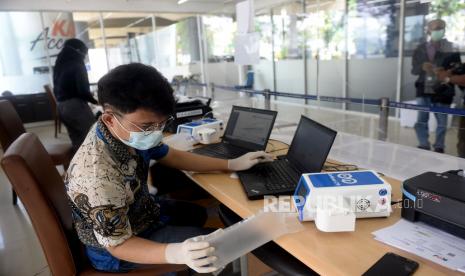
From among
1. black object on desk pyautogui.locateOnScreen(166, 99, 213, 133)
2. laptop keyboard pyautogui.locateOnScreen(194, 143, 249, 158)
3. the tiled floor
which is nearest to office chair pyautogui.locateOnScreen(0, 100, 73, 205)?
the tiled floor

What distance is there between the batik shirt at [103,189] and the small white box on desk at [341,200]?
51 cm

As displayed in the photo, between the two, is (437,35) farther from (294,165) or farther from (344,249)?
(344,249)

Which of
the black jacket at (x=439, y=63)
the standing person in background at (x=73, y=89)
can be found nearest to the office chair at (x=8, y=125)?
the standing person in background at (x=73, y=89)

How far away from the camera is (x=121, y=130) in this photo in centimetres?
102

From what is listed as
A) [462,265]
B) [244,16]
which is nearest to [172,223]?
[462,265]

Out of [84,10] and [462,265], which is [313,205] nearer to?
[462,265]

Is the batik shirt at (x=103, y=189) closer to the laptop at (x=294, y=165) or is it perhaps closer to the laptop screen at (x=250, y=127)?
the laptop at (x=294, y=165)

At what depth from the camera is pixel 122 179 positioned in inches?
38.5

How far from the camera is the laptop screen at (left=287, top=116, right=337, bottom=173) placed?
1.16 metres

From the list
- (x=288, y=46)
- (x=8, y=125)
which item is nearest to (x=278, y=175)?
(x=8, y=125)

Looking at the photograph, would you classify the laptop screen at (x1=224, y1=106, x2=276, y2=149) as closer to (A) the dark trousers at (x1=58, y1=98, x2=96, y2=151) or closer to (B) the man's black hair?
(B) the man's black hair

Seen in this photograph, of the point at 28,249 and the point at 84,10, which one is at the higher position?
the point at 84,10

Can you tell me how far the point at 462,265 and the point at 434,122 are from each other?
8.10 feet

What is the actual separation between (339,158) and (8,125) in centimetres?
215
